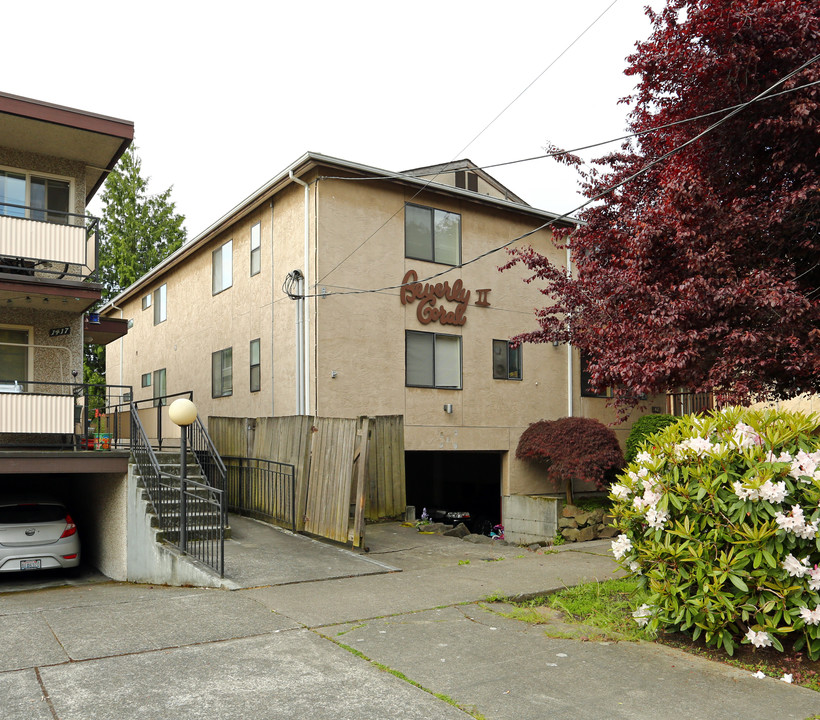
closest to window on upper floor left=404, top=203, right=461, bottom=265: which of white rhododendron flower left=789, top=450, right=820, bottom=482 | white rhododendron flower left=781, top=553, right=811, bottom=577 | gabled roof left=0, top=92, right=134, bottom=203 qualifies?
gabled roof left=0, top=92, right=134, bottom=203

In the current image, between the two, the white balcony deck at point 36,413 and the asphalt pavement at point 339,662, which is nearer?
the asphalt pavement at point 339,662

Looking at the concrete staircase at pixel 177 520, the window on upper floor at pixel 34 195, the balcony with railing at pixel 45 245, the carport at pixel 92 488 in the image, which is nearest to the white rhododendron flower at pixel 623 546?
the concrete staircase at pixel 177 520

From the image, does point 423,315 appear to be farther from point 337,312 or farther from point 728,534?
point 728,534

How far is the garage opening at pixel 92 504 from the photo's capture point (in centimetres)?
1230

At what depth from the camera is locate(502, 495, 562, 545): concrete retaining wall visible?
14.8 m

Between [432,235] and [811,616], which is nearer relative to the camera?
[811,616]

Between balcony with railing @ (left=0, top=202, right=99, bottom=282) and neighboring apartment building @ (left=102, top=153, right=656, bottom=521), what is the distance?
3781 mm

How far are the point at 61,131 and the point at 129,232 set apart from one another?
24.4 meters

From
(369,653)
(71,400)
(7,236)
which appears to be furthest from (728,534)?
(7,236)

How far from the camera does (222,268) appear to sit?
61.2 feet

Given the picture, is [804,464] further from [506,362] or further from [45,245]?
[45,245]

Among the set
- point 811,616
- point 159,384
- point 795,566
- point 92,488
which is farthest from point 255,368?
point 811,616

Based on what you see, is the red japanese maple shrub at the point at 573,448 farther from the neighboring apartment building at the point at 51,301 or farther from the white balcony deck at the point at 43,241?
the white balcony deck at the point at 43,241

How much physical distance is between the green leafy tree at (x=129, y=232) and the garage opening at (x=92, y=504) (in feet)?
69.5
